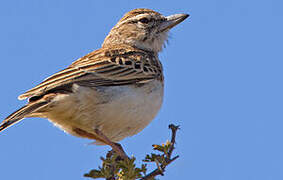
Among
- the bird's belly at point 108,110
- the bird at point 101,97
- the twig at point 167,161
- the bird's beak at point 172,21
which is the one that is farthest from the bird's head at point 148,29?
the twig at point 167,161

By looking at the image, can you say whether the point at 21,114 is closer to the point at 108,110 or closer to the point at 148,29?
the point at 108,110

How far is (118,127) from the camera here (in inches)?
294

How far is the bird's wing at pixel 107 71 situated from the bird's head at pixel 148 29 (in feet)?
1.53

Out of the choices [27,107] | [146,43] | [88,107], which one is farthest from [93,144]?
[146,43]

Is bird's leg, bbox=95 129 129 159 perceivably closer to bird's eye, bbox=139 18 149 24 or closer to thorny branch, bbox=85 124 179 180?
thorny branch, bbox=85 124 179 180

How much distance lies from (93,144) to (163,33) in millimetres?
3161

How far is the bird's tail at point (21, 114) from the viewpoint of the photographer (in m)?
6.41

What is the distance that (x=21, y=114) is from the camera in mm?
6500

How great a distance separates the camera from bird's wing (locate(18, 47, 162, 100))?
23.1ft

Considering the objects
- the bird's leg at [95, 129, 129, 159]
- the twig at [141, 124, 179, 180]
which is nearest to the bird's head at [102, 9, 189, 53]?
the bird's leg at [95, 129, 129, 159]

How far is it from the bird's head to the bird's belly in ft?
7.30

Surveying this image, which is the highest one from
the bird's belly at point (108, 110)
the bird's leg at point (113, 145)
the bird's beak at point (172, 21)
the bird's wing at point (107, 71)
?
the bird's beak at point (172, 21)

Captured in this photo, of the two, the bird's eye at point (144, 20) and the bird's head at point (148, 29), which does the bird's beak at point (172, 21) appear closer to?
the bird's head at point (148, 29)

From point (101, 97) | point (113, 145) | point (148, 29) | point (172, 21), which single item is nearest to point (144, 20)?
point (148, 29)
